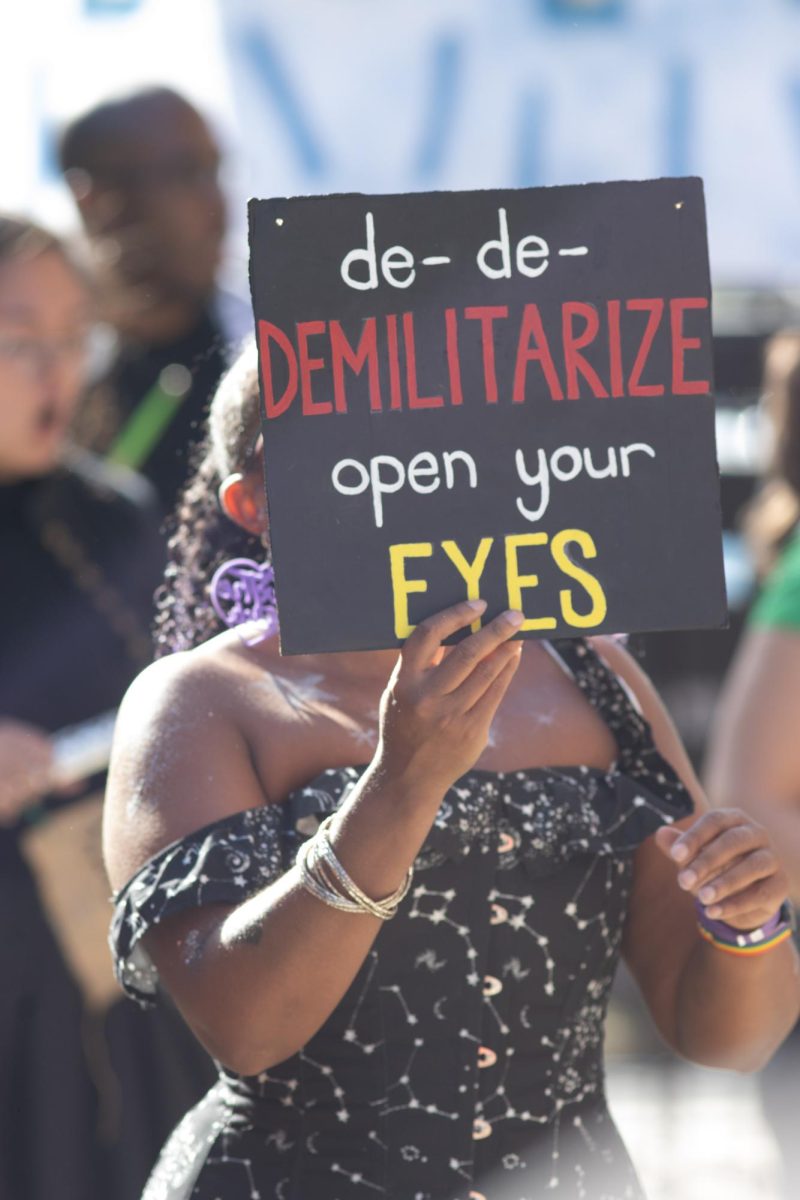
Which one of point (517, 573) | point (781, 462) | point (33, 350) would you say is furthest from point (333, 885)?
point (781, 462)

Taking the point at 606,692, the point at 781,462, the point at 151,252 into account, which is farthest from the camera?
the point at 151,252

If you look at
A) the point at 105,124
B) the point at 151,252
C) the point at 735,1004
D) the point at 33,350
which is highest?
the point at 105,124

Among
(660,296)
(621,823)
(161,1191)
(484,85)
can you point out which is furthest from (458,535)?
(484,85)

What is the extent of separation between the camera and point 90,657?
11.3 ft

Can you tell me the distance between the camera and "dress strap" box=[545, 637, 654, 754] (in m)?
2.25

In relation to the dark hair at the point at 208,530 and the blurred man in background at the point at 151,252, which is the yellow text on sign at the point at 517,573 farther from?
the blurred man in background at the point at 151,252

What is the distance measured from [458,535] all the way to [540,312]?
→ 232mm

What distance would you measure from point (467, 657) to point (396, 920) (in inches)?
16.6

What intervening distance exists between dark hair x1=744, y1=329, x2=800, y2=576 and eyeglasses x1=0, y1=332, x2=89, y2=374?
4.46ft

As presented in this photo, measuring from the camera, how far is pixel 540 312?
190 centimetres

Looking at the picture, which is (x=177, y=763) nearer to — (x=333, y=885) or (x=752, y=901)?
(x=333, y=885)

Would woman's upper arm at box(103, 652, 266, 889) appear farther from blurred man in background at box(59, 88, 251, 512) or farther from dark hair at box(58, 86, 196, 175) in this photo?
dark hair at box(58, 86, 196, 175)

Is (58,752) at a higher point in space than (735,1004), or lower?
higher

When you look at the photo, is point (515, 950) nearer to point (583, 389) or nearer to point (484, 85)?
point (583, 389)
